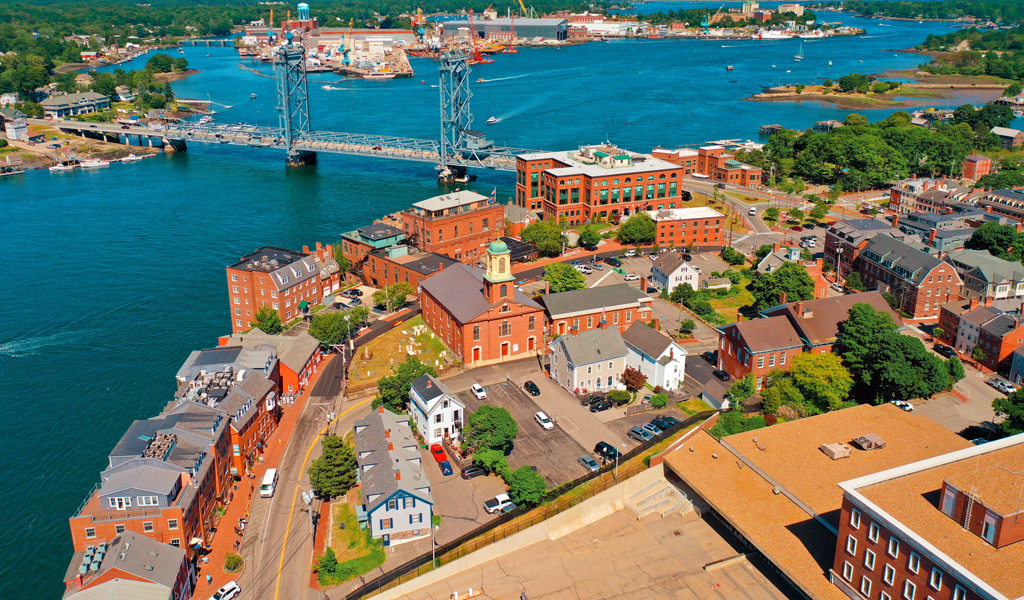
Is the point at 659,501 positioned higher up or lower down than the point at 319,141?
lower down

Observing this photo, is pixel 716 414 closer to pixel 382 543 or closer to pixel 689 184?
pixel 382 543

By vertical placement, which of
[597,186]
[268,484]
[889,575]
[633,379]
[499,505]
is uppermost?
[597,186]

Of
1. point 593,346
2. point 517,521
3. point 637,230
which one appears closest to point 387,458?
point 517,521

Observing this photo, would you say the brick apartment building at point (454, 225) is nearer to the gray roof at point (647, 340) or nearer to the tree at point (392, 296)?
the tree at point (392, 296)

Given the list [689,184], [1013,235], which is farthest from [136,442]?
[689,184]

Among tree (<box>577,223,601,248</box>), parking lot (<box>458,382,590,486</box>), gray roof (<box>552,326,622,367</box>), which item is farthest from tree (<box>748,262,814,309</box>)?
parking lot (<box>458,382,590,486</box>)

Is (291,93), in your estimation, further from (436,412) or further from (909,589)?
(909,589)
